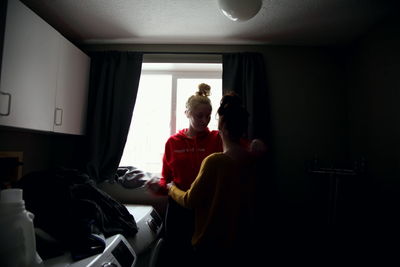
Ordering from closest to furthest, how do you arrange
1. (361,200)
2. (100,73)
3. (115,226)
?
(115,226) < (361,200) < (100,73)

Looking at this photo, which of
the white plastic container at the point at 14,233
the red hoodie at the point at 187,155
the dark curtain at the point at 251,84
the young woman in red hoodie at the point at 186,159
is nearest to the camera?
the white plastic container at the point at 14,233

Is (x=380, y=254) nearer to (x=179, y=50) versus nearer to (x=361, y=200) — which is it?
(x=361, y=200)

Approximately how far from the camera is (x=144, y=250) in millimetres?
1268

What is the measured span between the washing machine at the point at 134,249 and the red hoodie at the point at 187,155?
0.28 meters

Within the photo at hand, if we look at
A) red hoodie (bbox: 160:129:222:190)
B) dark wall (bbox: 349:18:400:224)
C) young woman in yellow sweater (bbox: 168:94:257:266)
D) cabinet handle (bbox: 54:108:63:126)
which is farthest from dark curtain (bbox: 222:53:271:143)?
cabinet handle (bbox: 54:108:63:126)

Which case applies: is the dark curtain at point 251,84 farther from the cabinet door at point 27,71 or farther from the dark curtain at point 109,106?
the cabinet door at point 27,71

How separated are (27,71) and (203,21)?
1.11 m

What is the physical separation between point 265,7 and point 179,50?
2.65 ft

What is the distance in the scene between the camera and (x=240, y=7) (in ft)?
3.84

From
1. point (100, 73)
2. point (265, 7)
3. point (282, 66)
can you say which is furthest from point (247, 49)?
point (100, 73)

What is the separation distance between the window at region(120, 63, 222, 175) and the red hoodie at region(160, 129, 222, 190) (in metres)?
0.69

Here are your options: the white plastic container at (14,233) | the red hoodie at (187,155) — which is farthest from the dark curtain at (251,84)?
the white plastic container at (14,233)

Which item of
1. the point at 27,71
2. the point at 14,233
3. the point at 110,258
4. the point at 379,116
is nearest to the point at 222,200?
the point at 110,258

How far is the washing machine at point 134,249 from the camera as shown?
2.78 ft
